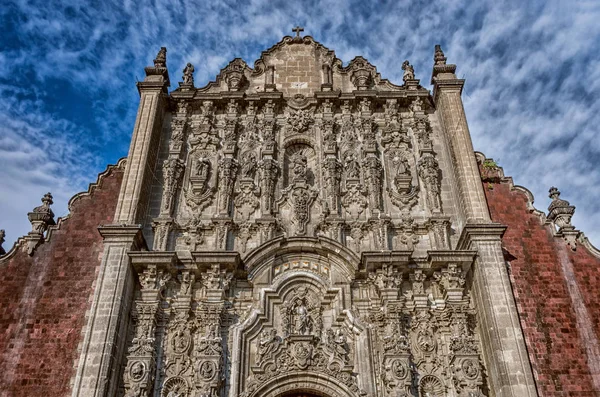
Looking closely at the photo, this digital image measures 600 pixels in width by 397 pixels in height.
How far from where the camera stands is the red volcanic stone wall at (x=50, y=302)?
11.9 m

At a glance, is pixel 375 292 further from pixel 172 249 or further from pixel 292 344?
pixel 172 249

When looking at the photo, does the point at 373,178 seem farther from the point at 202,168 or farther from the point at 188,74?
the point at 188,74

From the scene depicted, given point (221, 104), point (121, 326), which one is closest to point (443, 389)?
point (121, 326)

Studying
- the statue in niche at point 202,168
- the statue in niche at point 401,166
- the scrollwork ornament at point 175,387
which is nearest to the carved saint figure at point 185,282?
the scrollwork ornament at point 175,387

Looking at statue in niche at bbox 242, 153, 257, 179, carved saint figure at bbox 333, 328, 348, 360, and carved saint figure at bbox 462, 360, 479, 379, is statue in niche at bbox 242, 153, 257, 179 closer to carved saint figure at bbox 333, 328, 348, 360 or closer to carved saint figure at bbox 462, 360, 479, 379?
carved saint figure at bbox 333, 328, 348, 360

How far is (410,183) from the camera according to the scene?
48.4ft

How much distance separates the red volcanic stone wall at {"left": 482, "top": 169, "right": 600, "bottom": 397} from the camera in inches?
468

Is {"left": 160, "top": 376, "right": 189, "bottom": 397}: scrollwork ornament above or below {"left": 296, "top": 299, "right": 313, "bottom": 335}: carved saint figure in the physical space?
below

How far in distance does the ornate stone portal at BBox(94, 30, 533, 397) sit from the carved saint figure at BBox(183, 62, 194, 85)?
0.16 meters

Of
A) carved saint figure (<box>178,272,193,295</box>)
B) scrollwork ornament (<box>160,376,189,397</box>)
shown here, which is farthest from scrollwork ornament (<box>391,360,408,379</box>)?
carved saint figure (<box>178,272,193,295</box>)

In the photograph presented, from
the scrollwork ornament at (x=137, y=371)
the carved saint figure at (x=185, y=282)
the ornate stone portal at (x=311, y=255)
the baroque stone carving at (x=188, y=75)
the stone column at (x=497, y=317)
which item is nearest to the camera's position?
the stone column at (x=497, y=317)

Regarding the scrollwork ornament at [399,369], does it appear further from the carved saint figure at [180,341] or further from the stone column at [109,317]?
A: the stone column at [109,317]

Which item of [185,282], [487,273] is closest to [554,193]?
[487,273]

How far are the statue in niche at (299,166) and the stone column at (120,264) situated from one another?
400 cm
